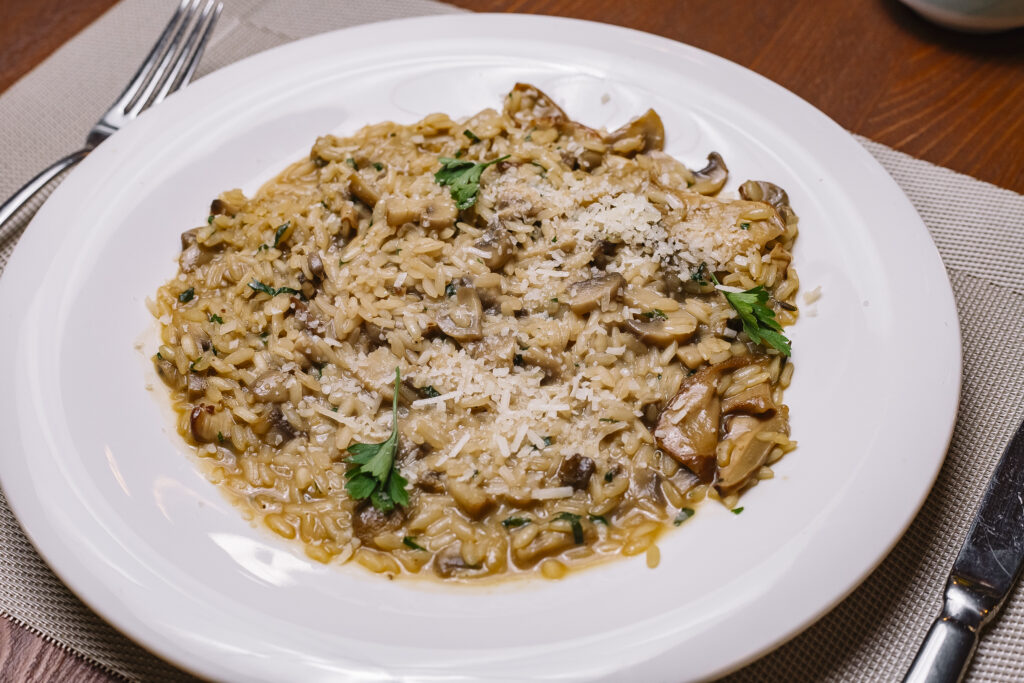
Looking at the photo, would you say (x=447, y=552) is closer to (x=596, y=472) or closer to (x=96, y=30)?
(x=596, y=472)

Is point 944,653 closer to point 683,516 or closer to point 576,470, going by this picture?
point 683,516

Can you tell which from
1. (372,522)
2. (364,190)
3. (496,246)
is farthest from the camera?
(364,190)

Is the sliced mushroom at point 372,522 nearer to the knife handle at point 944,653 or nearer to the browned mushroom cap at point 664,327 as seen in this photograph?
the browned mushroom cap at point 664,327

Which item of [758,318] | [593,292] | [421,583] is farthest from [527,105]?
[421,583]

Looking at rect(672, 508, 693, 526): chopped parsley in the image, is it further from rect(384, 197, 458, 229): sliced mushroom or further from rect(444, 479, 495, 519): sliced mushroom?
rect(384, 197, 458, 229): sliced mushroom

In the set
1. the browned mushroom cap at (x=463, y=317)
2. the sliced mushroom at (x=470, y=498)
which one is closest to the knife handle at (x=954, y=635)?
the sliced mushroom at (x=470, y=498)

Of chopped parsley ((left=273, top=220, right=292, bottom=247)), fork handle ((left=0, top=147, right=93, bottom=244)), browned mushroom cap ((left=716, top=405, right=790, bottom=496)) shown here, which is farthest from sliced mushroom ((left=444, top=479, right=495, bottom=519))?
fork handle ((left=0, top=147, right=93, bottom=244))

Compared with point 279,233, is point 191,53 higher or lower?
higher
